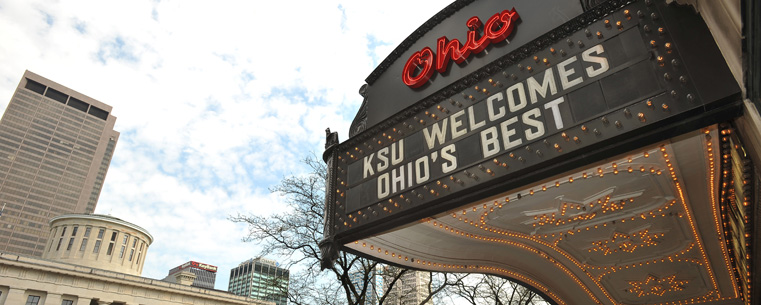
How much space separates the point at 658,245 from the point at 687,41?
10.1 m

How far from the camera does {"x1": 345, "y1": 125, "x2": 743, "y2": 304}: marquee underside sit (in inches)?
337

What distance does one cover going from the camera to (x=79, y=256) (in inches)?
2817

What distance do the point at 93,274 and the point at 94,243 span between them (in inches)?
862

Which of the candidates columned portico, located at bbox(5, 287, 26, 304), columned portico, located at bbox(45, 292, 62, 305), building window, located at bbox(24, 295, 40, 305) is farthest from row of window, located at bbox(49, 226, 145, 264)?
columned portico, located at bbox(5, 287, 26, 304)

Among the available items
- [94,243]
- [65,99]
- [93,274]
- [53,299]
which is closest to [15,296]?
[53,299]

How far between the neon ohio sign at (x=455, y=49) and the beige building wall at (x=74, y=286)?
64.4 metres

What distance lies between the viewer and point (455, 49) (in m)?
7.09

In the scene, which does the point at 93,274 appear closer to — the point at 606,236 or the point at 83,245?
the point at 83,245

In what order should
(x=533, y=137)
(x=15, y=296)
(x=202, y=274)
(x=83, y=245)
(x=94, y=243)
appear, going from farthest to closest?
(x=202, y=274) → (x=94, y=243) → (x=83, y=245) → (x=15, y=296) → (x=533, y=137)

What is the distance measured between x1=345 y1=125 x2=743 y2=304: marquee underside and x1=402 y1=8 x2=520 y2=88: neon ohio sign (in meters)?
2.66

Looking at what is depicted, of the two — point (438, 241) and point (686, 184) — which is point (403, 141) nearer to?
point (438, 241)

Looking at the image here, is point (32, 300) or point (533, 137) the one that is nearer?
point (533, 137)

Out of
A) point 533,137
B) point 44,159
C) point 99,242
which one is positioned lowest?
point 533,137

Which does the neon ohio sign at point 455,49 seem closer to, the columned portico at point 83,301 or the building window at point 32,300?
the columned portico at point 83,301
